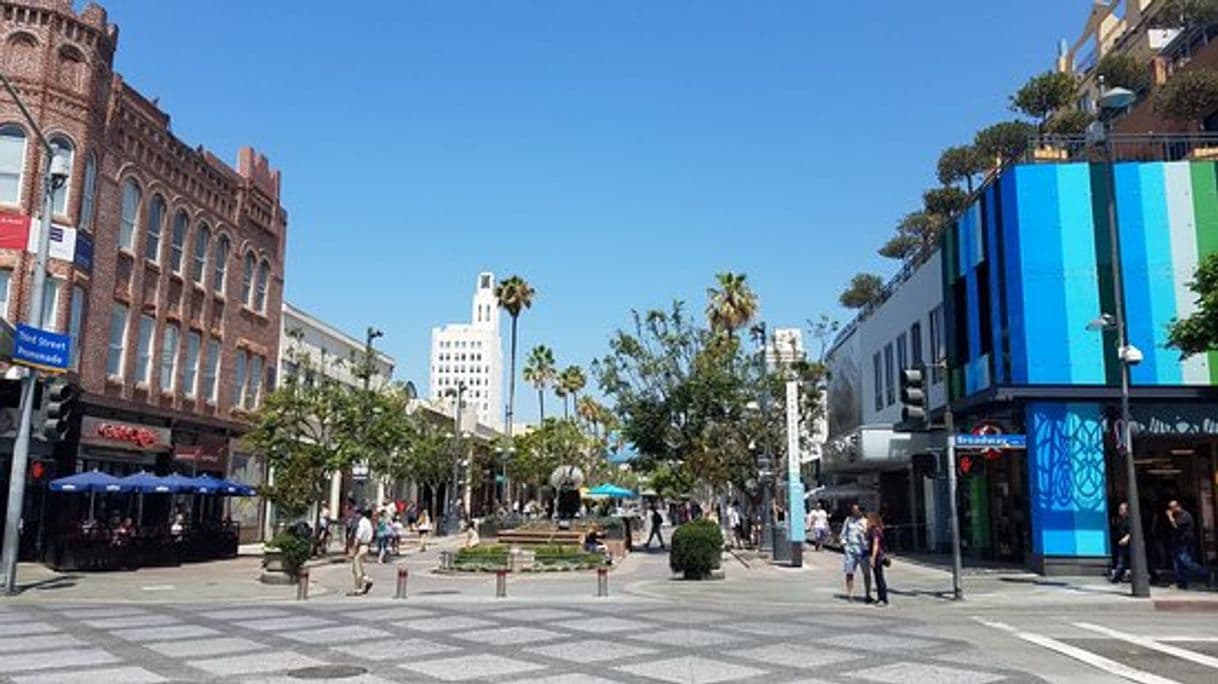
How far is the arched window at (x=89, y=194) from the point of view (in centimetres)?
2916

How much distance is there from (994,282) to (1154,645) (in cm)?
1393

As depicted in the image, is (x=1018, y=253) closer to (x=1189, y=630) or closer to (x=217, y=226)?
(x=1189, y=630)

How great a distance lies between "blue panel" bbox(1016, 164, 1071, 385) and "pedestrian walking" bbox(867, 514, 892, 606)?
7.15 meters

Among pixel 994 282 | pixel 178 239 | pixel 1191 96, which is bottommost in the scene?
pixel 994 282

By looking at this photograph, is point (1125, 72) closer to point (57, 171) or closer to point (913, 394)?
point (913, 394)

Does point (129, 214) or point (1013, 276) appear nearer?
point (1013, 276)

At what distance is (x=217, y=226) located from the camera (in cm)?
3769

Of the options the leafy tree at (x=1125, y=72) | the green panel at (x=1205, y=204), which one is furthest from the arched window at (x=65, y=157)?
the leafy tree at (x=1125, y=72)

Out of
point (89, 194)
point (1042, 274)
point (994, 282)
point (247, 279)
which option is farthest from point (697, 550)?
point (247, 279)

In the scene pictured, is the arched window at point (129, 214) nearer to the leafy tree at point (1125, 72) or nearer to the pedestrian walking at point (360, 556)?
the pedestrian walking at point (360, 556)

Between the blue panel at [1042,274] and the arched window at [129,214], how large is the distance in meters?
26.4

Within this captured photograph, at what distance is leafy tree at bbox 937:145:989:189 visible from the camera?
226 ft

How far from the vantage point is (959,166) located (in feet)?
230

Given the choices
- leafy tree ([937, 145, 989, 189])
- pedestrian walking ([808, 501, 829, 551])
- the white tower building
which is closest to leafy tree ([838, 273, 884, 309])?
leafy tree ([937, 145, 989, 189])
